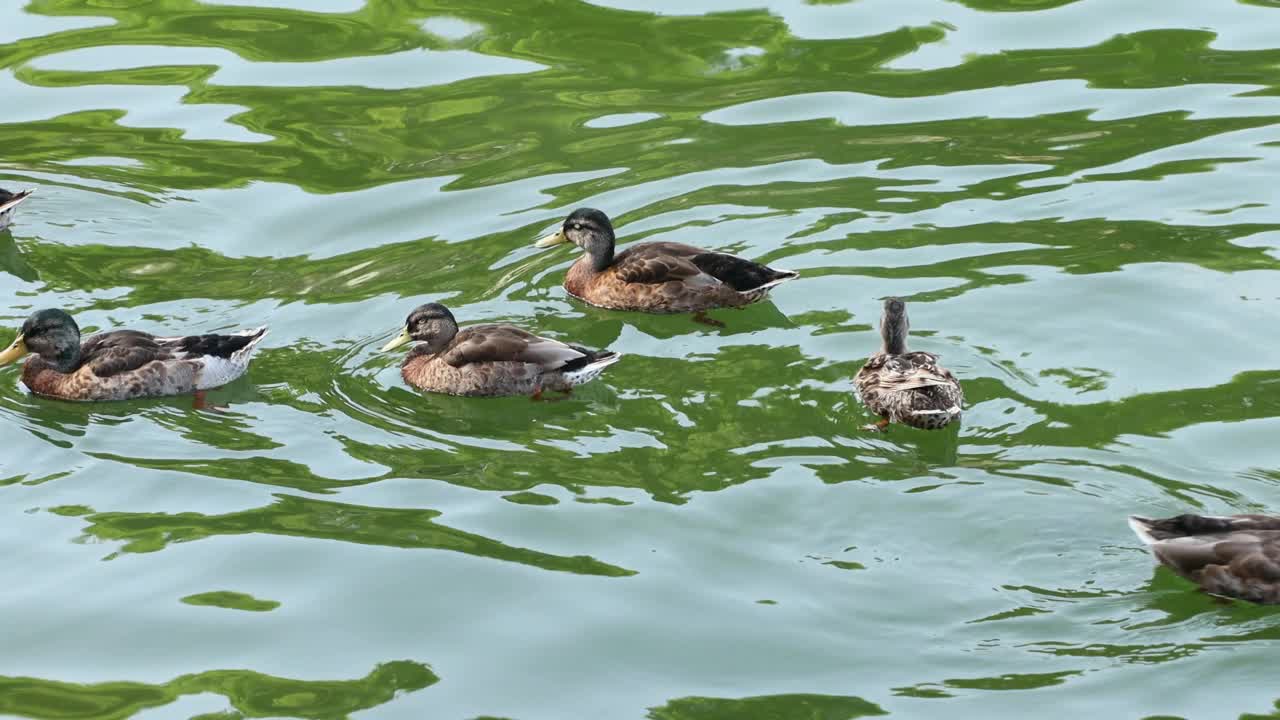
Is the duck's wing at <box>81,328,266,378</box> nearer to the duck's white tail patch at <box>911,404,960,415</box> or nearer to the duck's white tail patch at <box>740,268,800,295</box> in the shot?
the duck's white tail patch at <box>740,268,800,295</box>

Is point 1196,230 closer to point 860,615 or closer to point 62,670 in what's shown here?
point 860,615

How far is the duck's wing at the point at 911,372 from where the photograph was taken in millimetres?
10828

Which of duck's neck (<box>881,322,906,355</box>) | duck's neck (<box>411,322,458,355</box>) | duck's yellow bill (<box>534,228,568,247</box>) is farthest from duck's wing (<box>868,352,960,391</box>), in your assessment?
duck's yellow bill (<box>534,228,568,247</box>)

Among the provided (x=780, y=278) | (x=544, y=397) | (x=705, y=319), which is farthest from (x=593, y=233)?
(x=544, y=397)

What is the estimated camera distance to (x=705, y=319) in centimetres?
1343

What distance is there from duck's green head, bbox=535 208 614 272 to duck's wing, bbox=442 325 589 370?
5.85 ft

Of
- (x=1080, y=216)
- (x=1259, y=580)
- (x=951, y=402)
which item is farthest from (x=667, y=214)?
(x=1259, y=580)

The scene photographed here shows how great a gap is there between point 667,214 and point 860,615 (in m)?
6.37

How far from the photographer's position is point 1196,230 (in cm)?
1370

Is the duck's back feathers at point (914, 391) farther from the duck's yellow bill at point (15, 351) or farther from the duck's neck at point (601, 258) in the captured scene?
the duck's yellow bill at point (15, 351)

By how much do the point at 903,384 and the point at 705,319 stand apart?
9.26 feet

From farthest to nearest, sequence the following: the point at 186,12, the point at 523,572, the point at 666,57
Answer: the point at 186,12 → the point at 666,57 → the point at 523,572

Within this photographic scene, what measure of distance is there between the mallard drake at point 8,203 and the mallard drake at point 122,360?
2879 millimetres

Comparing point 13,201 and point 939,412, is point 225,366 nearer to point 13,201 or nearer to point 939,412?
point 13,201
